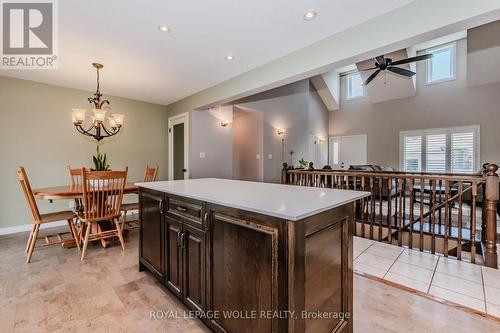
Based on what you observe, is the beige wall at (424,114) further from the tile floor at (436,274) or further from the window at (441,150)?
the tile floor at (436,274)

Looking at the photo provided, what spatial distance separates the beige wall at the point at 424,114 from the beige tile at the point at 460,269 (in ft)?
17.6

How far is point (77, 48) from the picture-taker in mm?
2783

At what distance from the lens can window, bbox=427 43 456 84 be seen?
6.60 metres

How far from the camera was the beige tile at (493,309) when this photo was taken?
5.60 feet

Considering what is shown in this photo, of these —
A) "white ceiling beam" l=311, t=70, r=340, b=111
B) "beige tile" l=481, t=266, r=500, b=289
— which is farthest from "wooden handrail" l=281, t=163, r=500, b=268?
"white ceiling beam" l=311, t=70, r=340, b=111

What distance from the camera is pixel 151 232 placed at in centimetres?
217

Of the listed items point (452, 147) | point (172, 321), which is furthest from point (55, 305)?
point (452, 147)

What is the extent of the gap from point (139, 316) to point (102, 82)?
3.76 meters

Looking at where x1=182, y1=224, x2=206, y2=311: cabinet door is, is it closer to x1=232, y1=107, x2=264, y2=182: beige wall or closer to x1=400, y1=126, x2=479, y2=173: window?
x1=232, y1=107, x2=264, y2=182: beige wall

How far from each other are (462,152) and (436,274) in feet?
19.5

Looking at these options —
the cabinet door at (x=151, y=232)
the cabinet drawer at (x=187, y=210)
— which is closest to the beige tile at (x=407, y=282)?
the cabinet drawer at (x=187, y=210)

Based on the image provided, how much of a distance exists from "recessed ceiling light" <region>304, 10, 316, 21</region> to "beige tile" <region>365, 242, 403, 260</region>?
2724 mm

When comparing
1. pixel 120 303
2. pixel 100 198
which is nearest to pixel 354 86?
pixel 100 198

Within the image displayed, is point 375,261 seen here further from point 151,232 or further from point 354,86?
point 354,86
